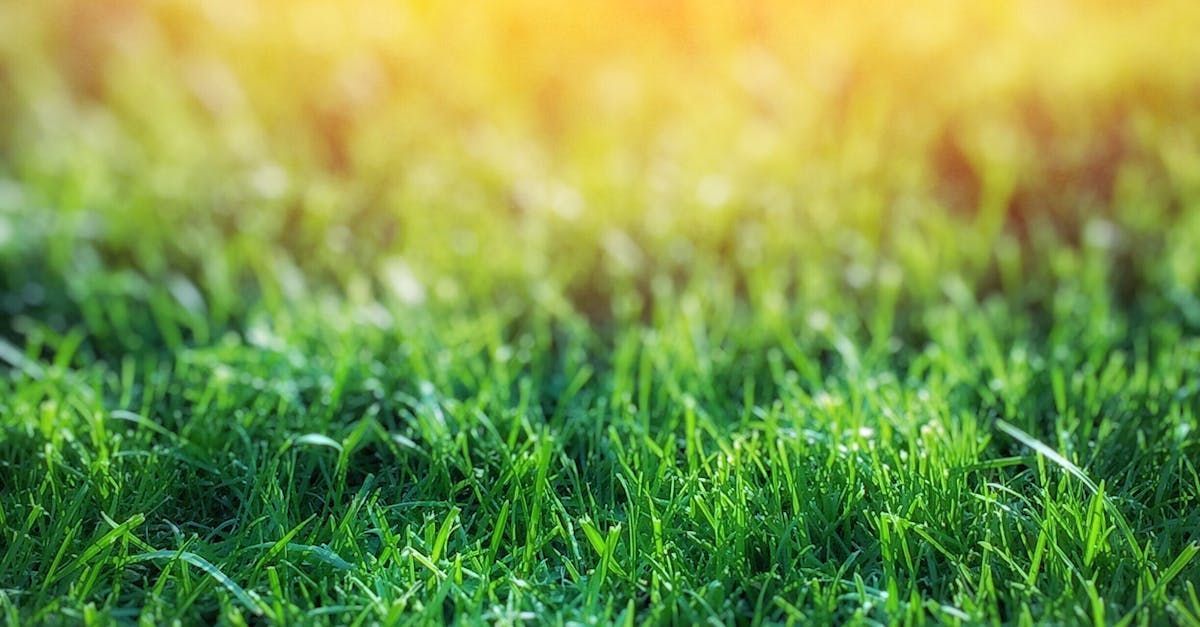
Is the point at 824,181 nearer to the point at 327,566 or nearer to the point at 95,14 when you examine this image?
the point at 327,566

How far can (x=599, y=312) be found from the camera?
107 inches

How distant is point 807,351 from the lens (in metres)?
2.46

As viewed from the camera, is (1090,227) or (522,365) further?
(1090,227)

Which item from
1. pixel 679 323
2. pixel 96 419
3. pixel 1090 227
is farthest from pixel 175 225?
pixel 1090 227

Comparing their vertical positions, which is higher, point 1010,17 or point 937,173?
point 1010,17

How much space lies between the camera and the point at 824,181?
2.98 m

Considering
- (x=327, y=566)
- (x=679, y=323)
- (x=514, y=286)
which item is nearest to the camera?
(x=327, y=566)

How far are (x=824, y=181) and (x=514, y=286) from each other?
800mm

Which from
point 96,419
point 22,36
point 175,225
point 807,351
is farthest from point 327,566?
point 22,36

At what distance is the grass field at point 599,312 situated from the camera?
169cm

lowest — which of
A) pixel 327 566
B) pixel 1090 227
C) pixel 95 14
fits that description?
pixel 327 566

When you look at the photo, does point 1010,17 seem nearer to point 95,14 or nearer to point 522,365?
point 522,365

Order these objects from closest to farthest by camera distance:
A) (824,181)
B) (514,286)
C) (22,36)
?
(514,286) < (824,181) < (22,36)

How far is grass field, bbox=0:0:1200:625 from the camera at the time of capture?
1689mm
